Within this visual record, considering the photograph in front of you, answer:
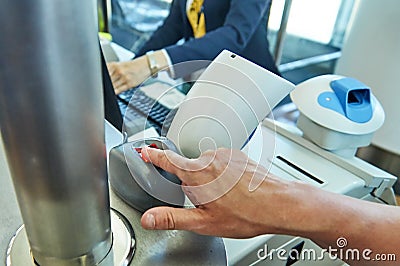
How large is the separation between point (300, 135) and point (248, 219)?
0.36 m

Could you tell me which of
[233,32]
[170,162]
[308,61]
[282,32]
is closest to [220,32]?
[233,32]

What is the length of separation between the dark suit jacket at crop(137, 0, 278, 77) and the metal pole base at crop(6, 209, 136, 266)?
0.63m

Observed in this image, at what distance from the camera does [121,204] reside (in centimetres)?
42

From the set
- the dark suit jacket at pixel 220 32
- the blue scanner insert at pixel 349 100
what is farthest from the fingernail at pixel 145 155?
the dark suit jacket at pixel 220 32

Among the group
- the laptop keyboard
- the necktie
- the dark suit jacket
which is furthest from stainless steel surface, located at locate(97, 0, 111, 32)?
the laptop keyboard

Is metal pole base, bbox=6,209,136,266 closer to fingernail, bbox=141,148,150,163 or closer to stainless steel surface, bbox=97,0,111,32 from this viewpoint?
fingernail, bbox=141,148,150,163

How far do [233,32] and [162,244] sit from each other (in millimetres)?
833

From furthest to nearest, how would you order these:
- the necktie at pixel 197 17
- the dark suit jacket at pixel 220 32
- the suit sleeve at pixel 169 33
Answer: the suit sleeve at pixel 169 33 → the necktie at pixel 197 17 → the dark suit jacket at pixel 220 32

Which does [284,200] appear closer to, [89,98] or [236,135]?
[236,135]

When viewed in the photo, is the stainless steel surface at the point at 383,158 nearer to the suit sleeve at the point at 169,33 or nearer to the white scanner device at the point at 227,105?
the suit sleeve at the point at 169,33

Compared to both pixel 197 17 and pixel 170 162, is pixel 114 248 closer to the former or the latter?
pixel 170 162

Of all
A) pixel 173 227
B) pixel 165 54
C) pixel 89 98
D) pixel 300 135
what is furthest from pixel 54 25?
pixel 165 54

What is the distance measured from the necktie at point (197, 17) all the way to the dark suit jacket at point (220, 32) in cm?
1

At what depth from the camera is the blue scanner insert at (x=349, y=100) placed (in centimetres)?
65
